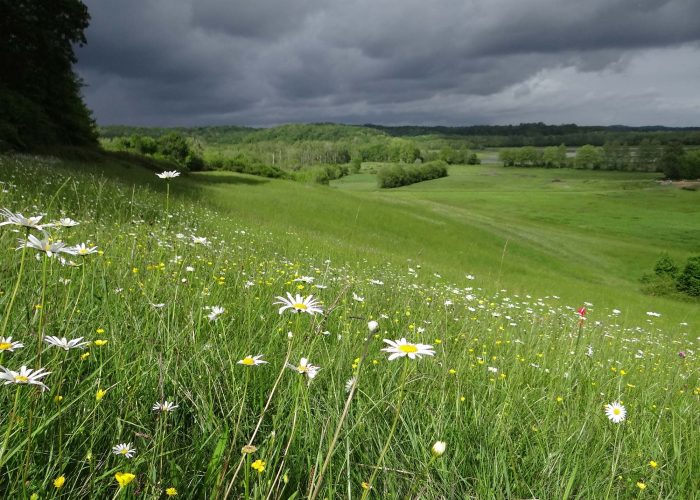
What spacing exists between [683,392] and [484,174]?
123 metres

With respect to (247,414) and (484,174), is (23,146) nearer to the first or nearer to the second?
(247,414)

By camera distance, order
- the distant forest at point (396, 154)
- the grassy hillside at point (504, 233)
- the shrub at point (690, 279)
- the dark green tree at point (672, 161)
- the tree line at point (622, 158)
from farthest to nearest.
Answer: the tree line at point (622, 158)
the dark green tree at point (672, 161)
the distant forest at point (396, 154)
the shrub at point (690, 279)
the grassy hillside at point (504, 233)

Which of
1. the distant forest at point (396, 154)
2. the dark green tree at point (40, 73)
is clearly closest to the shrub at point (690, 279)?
the dark green tree at point (40, 73)

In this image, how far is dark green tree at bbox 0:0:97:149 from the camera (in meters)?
24.9

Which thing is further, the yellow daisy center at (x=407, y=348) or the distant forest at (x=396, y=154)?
the distant forest at (x=396, y=154)

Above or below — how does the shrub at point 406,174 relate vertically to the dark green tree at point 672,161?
below

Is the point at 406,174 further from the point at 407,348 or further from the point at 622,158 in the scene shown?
the point at 407,348

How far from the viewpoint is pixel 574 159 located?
13412 centimetres

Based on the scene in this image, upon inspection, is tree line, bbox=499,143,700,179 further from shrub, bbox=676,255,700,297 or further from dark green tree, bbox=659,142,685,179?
shrub, bbox=676,255,700,297

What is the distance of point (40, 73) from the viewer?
28688 mm

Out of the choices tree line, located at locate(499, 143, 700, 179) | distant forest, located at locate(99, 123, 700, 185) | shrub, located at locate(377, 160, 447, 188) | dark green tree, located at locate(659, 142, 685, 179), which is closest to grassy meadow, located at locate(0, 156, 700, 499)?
distant forest, located at locate(99, 123, 700, 185)

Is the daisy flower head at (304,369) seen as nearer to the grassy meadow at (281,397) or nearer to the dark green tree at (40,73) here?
the grassy meadow at (281,397)

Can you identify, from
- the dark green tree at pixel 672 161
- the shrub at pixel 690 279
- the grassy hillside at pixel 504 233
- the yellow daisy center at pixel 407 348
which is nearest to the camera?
the yellow daisy center at pixel 407 348

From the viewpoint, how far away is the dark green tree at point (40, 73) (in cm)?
2488
